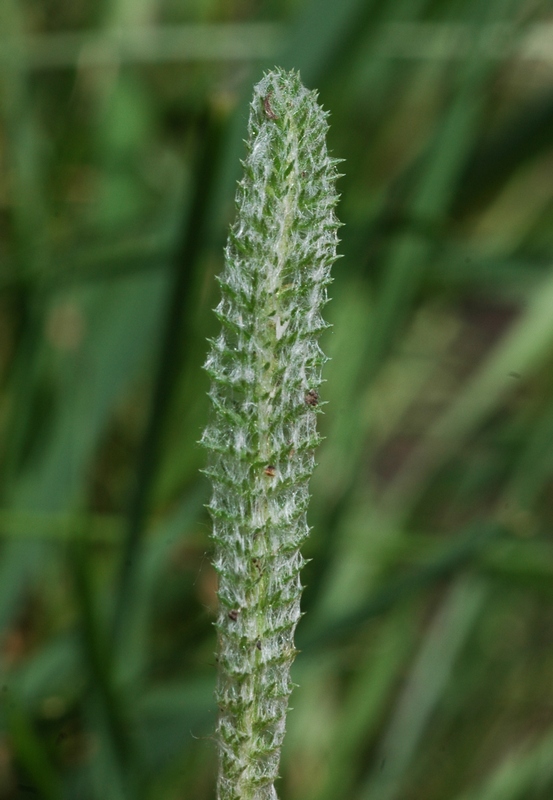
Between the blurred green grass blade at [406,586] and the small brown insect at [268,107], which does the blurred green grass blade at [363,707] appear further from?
the small brown insect at [268,107]

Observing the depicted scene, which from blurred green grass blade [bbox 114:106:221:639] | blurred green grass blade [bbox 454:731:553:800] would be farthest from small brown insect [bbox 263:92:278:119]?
blurred green grass blade [bbox 454:731:553:800]

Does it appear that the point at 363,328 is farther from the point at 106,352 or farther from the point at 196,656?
the point at 196,656

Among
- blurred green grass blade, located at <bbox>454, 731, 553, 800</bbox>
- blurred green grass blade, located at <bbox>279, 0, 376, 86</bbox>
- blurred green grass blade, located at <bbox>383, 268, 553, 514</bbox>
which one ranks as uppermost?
blurred green grass blade, located at <bbox>279, 0, 376, 86</bbox>

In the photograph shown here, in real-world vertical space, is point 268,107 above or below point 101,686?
above


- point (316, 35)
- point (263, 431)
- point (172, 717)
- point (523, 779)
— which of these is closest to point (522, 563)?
point (523, 779)

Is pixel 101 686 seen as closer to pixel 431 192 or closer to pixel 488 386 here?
pixel 431 192

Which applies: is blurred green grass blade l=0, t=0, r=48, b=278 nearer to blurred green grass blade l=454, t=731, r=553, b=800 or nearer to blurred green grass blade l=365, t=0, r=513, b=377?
blurred green grass blade l=365, t=0, r=513, b=377

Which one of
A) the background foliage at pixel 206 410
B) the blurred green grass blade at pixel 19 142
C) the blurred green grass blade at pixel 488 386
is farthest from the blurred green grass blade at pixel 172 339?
the blurred green grass blade at pixel 488 386
